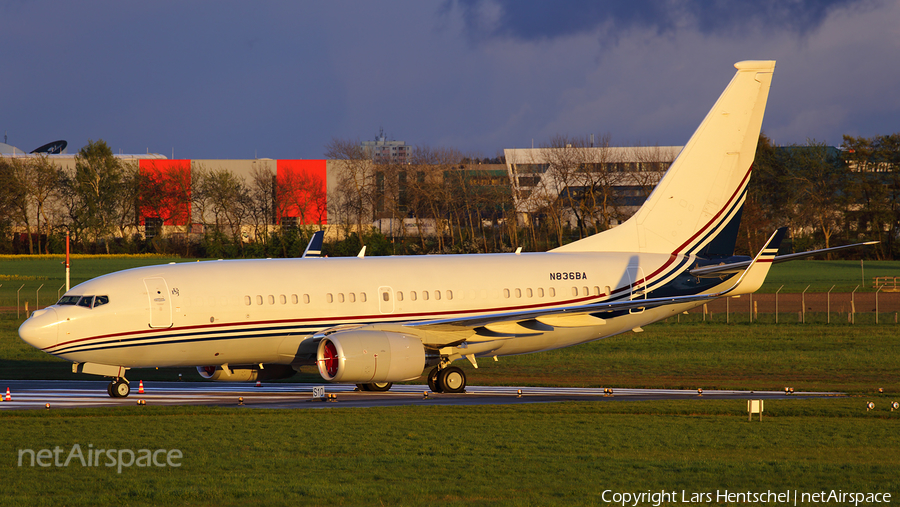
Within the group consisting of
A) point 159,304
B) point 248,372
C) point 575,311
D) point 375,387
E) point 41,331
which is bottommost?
point 375,387

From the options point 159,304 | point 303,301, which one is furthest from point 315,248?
point 159,304

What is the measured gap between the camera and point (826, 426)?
20375mm

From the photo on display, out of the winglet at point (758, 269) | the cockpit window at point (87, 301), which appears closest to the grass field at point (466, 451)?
the winglet at point (758, 269)

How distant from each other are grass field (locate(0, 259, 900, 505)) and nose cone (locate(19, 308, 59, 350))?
3.12 m

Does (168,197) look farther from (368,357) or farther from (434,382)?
(368,357)

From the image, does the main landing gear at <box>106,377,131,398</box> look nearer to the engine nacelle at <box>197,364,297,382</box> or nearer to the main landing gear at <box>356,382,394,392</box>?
the engine nacelle at <box>197,364,297,382</box>

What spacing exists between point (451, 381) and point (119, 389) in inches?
373

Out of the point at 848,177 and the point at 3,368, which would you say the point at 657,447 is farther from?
the point at 848,177

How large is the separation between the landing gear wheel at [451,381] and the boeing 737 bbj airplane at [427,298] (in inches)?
1.8

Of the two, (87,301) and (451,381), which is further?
(451,381)

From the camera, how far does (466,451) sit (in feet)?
56.5

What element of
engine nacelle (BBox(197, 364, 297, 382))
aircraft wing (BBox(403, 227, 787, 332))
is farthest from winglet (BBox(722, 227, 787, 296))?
engine nacelle (BBox(197, 364, 297, 382))

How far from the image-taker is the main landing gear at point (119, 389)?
26812mm

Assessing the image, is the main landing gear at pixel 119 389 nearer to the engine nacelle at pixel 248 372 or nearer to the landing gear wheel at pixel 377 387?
the engine nacelle at pixel 248 372
